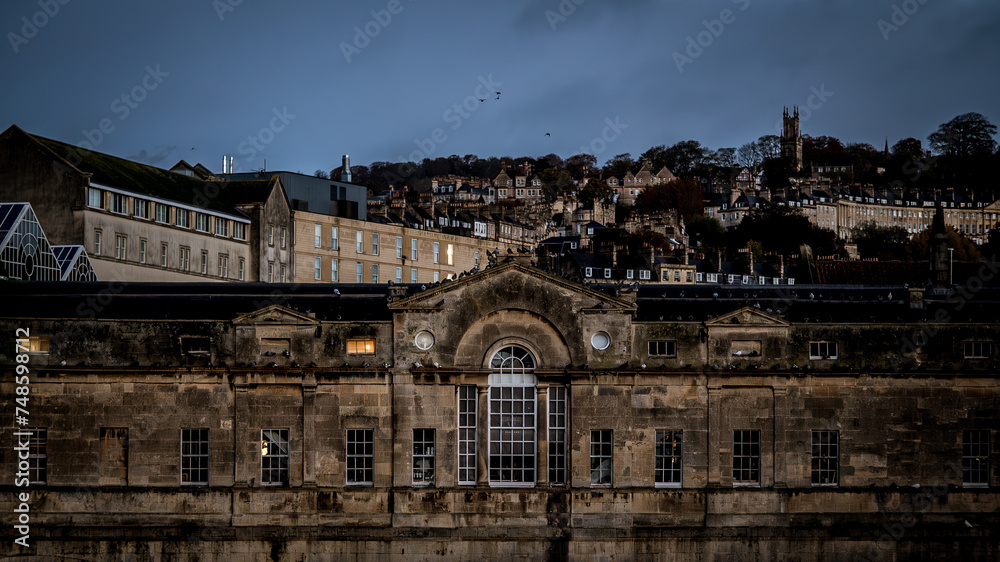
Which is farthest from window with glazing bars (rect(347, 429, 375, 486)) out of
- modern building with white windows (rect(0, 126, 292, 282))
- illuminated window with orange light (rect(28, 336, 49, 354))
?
modern building with white windows (rect(0, 126, 292, 282))

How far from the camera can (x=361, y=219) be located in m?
94.2

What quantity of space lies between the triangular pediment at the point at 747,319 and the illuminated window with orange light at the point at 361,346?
11136 millimetres

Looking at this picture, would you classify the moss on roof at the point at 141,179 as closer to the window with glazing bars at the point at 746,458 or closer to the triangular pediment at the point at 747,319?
the triangular pediment at the point at 747,319

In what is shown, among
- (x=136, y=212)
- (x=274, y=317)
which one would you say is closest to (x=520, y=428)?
(x=274, y=317)

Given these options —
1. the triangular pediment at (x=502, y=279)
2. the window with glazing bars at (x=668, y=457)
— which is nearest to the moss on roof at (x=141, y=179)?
the triangular pediment at (x=502, y=279)

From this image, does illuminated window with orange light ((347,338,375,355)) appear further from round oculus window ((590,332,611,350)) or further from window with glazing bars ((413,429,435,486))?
round oculus window ((590,332,611,350))

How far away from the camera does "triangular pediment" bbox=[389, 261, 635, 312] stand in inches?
1754

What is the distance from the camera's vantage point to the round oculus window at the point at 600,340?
1759 inches

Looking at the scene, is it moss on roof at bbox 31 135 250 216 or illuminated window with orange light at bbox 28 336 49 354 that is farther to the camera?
moss on roof at bbox 31 135 250 216

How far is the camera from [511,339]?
44781 millimetres

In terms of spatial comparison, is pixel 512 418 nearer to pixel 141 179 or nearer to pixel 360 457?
pixel 360 457

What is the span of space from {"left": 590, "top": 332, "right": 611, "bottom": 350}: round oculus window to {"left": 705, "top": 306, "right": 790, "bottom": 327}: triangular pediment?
3.33m

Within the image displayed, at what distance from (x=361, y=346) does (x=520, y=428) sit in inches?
235

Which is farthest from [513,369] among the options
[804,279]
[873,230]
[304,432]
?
[873,230]
